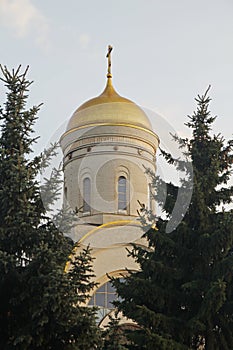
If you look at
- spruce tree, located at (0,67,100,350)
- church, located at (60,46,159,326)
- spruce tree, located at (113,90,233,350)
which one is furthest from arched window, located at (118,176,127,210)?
spruce tree, located at (0,67,100,350)

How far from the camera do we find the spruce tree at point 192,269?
35.2 ft

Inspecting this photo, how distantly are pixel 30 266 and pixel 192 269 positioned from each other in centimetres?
315

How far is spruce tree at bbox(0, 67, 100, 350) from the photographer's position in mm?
9836

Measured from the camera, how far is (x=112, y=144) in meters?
21.9

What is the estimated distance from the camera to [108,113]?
22.1 metres

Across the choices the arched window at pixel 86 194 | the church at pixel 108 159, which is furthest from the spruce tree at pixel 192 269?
the arched window at pixel 86 194

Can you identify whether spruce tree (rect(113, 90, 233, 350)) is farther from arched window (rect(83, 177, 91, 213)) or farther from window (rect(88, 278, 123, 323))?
arched window (rect(83, 177, 91, 213))

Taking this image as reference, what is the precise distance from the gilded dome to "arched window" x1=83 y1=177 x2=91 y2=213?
198cm

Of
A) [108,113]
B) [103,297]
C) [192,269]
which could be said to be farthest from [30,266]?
[108,113]

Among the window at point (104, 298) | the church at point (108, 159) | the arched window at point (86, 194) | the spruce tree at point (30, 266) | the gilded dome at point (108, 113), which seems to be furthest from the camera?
the gilded dome at point (108, 113)

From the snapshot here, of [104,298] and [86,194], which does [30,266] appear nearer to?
[104,298]

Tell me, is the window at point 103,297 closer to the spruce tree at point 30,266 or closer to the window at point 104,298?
the window at point 104,298

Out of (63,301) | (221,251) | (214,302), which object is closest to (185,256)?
(221,251)

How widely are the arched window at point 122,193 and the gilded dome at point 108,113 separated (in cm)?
197
